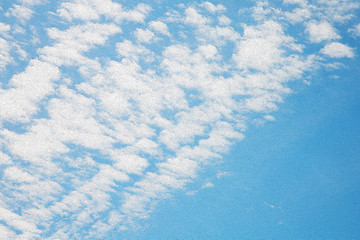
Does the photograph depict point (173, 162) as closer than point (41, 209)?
Yes

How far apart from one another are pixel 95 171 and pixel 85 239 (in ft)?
20.0

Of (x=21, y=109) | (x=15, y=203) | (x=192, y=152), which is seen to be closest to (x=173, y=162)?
(x=192, y=152)

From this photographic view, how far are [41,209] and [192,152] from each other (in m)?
9.49

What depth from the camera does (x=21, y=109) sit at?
10648 mm

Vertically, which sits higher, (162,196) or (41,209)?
(162,196)

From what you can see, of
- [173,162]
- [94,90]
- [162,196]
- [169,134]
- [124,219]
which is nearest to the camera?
[94,90]

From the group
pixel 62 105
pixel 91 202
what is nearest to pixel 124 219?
pixel 91 202

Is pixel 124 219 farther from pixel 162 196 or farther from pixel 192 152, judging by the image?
pixel 192 152

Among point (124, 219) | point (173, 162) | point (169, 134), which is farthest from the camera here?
point (124, 219)

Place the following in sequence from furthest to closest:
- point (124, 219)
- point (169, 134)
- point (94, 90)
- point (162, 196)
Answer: point (124, 219)
point (162, 196)
point (169, 134)
point (94, 90)

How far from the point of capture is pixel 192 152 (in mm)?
12273

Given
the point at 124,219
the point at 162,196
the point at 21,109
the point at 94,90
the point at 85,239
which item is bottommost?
the point at 85,239

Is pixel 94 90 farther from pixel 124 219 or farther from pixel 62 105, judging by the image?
pixel 124 219

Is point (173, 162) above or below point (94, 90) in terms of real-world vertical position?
below
